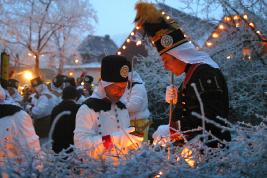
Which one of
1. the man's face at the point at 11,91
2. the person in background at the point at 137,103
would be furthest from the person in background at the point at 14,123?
the man's face at the point at 11,91

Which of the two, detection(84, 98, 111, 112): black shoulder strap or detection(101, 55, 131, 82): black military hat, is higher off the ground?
detection(101, 55, 131, 82): black military hat

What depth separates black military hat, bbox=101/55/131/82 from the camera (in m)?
3.71

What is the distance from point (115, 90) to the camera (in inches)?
146

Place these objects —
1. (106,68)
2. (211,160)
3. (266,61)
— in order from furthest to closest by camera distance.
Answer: (266,61)
(106,68)
(211,160)

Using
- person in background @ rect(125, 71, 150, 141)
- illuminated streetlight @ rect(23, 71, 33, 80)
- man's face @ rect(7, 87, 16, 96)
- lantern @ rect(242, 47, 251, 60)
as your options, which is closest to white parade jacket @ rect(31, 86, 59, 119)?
man's face @ rect(7, 87, 16, 96)

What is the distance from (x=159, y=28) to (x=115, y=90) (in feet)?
2.20

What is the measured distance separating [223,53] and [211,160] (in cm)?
652

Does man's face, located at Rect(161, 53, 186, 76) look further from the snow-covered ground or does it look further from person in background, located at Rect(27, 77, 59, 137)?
person in background, located at Rect(27, 77, 59, 137)

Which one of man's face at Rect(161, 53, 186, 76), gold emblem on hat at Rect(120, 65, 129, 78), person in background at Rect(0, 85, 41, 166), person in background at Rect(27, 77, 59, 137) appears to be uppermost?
man's face at Rect(161, 53, 186, 76)

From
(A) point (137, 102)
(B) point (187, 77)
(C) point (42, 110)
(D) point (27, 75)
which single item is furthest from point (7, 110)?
(D) point (27, 75)

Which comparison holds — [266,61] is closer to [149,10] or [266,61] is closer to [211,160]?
[149,10]

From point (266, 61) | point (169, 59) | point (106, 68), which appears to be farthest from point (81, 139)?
point (266, 61)

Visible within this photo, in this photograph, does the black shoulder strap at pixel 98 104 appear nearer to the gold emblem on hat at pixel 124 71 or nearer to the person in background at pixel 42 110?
the gold emblem on hat at pixel 124 71

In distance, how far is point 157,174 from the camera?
151cm
